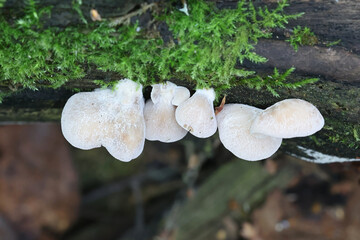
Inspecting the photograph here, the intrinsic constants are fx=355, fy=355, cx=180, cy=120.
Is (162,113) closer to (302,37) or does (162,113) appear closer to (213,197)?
(302,37)

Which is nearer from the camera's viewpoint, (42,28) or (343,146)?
(42,28)

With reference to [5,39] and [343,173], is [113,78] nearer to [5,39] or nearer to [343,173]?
[5,39]

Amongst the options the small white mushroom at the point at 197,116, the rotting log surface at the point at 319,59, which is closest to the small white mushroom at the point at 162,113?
the small white mushroom at the point at 197,116

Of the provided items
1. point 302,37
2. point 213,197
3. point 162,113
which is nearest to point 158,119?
point 162,113

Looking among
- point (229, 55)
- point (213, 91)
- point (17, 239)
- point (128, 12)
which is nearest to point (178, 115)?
point (213, 91)

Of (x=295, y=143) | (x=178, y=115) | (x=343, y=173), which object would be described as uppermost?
(x=178, y=115)

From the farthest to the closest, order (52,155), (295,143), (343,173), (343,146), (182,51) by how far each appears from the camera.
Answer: (52,155) < (343,173) < (295,143) < (343,146) < (182,51)
